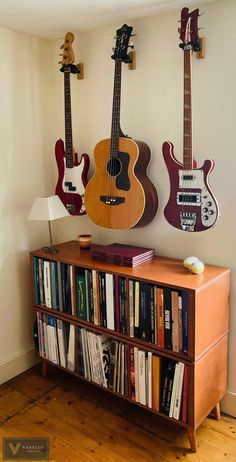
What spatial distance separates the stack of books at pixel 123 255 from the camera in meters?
1.94

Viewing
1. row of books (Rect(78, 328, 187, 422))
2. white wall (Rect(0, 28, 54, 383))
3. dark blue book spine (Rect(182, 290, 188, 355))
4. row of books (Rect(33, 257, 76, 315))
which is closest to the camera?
dark blue book spine (Rect(182, 290, 188, 355))

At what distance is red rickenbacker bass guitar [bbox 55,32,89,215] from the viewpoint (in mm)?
2208

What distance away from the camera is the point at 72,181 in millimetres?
2311

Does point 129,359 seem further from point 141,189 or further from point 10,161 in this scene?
point 10,161

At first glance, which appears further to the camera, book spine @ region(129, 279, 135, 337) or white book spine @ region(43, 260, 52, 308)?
white book spine @ region(43, 260, 52, 308)

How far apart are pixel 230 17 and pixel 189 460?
194 cm

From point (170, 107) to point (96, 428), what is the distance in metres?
1.62

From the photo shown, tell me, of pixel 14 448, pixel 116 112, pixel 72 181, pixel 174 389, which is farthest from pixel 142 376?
pixel 116 112

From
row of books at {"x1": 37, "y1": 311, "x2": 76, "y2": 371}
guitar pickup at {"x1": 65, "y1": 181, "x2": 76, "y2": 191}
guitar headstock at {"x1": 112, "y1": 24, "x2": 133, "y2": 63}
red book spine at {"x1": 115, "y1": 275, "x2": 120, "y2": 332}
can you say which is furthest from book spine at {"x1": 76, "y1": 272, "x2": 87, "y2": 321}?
guitar headstock at {"x1": 112, "y1": 24, "x2": 133, "y2": 63}

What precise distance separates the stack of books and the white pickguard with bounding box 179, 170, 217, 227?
346 mm

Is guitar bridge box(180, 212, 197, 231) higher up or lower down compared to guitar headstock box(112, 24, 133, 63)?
lower down

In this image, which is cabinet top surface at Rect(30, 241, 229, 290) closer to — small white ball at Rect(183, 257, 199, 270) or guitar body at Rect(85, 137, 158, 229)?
small white ball at Rect(183, 257, 199, 270)

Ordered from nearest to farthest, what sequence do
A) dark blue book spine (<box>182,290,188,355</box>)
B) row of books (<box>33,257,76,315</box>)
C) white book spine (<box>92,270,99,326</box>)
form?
1. dark blue book spine (<box>182,290,188,355</box>)
2. white book spine (<box>92,270,99,326</box>)
3. row of books (<box>33,257,76,315</box>)

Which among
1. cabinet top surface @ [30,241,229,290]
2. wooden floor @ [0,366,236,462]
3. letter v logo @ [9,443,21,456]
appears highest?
cabinet top surface @ [30,241,229,290]
